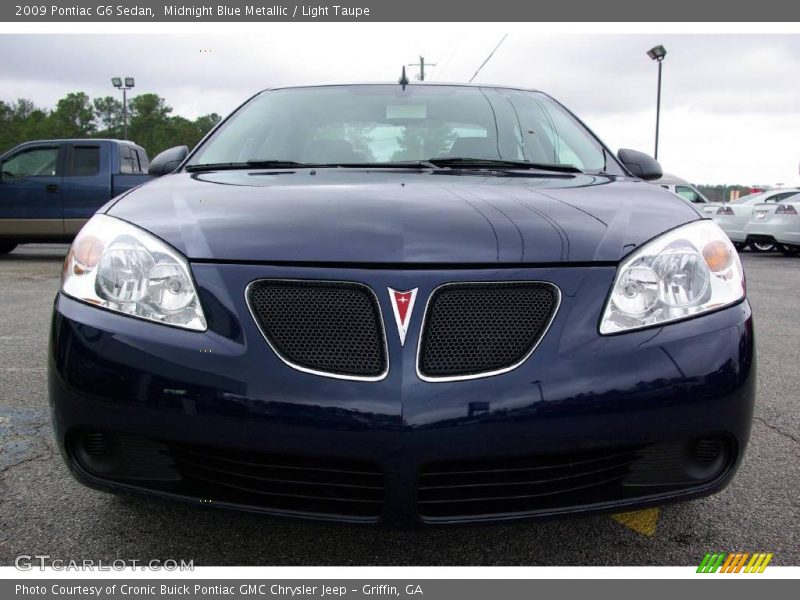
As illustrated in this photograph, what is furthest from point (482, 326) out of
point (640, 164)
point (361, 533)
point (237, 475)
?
point (640, 164)

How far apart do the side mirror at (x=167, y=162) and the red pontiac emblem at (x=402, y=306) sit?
155 centimetres

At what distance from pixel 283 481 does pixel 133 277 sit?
24.7 inches

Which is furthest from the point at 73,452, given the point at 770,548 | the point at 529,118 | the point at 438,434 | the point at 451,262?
the point at 529,118

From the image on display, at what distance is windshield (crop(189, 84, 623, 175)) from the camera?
8.64 feet

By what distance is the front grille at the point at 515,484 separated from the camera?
157 centimetres

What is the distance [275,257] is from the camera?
165 cm

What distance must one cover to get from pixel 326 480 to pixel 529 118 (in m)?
1.87

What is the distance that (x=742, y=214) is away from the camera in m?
13.0

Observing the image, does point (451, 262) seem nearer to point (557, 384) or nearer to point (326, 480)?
point (557, 384)

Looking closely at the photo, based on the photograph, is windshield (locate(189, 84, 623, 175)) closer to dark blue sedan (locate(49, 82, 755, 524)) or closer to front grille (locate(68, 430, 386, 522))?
dark blue sedan (locate(49, 82, 755, 524))

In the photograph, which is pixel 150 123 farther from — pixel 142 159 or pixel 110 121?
pixel 142 159

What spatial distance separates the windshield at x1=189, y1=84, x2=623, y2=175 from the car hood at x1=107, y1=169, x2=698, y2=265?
461 mm

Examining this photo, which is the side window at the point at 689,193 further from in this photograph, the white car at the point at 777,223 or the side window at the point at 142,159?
the side window at the point at 142,159

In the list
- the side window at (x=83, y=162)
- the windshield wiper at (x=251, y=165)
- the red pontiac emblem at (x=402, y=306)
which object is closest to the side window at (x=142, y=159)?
the side window at (x=83, y=162)
